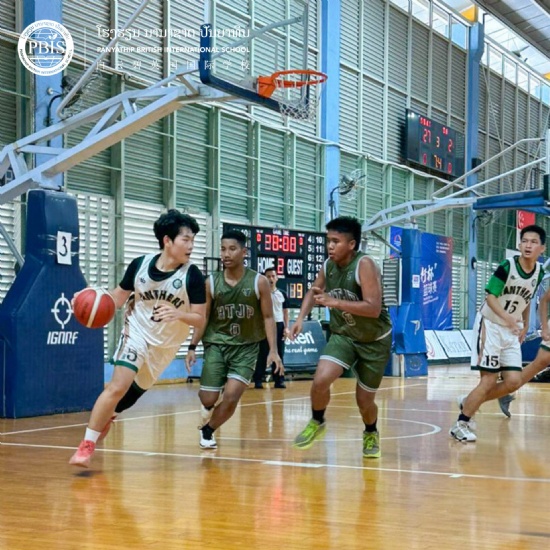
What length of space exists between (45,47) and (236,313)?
8.50 m

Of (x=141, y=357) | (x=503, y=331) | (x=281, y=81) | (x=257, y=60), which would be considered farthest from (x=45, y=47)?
(x=141, y=357)

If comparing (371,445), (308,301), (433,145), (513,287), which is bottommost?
(371,445)

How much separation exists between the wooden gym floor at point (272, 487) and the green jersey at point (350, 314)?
3.30 feet

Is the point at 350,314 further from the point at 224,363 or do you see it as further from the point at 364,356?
the point at 224,363

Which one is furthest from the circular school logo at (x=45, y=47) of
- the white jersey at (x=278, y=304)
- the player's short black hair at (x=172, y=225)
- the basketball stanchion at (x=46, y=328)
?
the player's short black hair at (x=172, y=225)

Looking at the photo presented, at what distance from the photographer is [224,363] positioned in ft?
27.7

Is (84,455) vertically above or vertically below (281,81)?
below

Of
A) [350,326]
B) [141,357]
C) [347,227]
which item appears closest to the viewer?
[141,357]

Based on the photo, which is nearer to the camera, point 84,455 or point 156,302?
point 84,455

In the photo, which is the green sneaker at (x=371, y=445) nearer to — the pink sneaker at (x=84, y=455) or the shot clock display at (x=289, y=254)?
the pink sneaker at (x=84, y=455)

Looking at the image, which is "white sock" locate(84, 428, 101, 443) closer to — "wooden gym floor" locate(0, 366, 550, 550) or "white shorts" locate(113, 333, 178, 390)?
"wooden gym floor" locate(0, 366, 550, 550)

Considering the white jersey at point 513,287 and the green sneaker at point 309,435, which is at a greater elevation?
the white jersey at point 513,287

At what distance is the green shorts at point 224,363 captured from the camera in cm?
838

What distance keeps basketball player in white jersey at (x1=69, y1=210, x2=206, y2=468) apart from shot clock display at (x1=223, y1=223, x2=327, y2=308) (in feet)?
31.8
